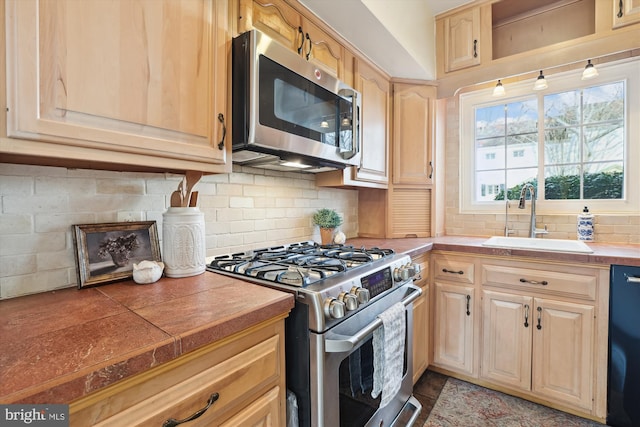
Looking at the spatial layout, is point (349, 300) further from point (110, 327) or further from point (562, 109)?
point (562, 109)

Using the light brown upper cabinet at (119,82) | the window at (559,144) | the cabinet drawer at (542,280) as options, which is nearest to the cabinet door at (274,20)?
the light brown upper cabinet at (119,82)

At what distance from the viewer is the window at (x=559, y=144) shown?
2070mm

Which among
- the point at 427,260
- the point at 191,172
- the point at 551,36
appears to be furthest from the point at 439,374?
the point at 551,36

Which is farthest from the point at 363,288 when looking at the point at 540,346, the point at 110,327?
the point at 540,346

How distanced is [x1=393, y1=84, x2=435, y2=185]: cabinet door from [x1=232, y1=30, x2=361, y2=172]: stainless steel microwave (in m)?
0.77

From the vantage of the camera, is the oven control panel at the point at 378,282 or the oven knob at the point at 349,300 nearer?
the oven knob at the point at 349,300

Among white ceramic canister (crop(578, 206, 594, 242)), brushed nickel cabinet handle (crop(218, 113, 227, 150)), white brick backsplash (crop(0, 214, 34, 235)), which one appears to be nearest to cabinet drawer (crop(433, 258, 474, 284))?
white ceramic canister (crop(578, 206, 594, 242))

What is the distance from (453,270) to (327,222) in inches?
36.0

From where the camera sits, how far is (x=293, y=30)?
1.42m

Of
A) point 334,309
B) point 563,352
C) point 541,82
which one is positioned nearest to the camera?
point 334,309

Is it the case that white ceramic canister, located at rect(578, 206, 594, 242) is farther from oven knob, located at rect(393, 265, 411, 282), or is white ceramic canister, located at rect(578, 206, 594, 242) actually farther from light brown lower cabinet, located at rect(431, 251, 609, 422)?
oven knob, located at rect(393, 265, 411, 282)

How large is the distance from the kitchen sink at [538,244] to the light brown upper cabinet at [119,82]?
184 cm

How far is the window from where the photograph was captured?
207 cm

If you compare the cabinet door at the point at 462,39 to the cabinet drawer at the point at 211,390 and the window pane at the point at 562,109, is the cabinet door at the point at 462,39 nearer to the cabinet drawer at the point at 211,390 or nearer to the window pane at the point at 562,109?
the window pane at the point at 562,109
